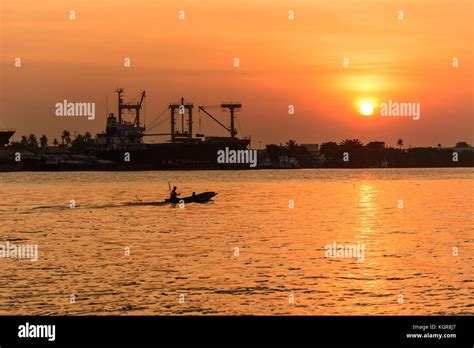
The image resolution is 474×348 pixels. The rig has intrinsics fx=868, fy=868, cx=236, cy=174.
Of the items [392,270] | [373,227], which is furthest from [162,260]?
[373,227]

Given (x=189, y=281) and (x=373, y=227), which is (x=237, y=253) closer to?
(x=189, y=281)

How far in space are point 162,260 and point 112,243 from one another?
10476mm

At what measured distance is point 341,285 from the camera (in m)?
34.0

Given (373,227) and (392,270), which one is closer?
(392,270)

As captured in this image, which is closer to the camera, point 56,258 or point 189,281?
point 189,281

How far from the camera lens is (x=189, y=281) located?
116 ft

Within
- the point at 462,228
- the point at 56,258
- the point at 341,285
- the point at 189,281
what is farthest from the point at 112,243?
the point at 462,228
